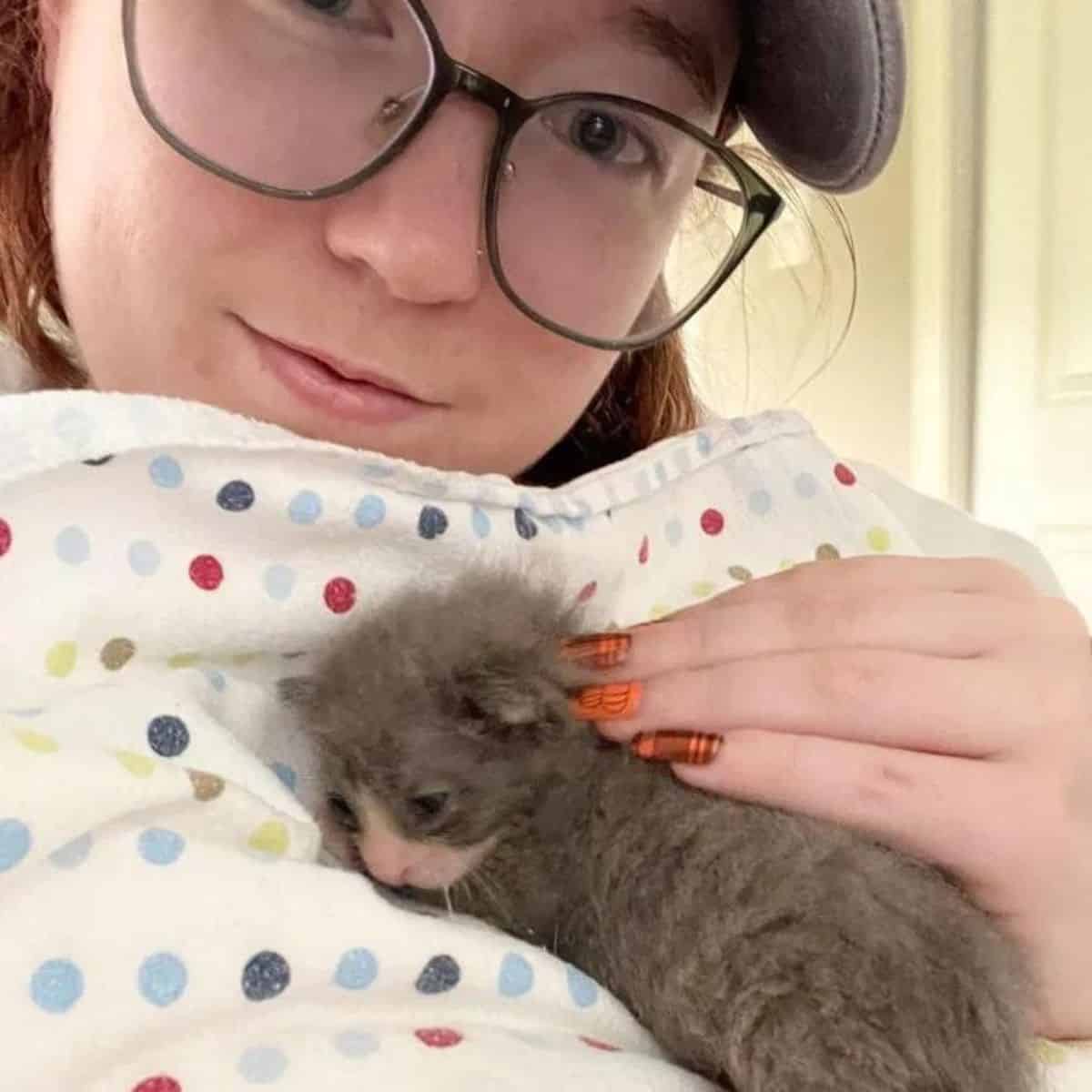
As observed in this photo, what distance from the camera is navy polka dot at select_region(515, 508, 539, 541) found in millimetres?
844

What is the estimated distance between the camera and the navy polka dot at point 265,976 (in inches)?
22.5

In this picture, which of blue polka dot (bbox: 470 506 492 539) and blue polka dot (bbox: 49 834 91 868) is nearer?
blue polka dot (bbox: 49 834 91 868)

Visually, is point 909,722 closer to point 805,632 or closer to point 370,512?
point 805,632

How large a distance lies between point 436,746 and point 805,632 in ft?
0.74

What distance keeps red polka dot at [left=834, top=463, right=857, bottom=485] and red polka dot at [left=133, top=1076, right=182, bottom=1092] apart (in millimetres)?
739

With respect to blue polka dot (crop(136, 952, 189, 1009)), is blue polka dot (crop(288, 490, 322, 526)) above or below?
above

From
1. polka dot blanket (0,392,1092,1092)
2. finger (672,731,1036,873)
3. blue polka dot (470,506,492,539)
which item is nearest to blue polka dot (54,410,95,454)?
polka dot blanket (0,392,1092,1092)

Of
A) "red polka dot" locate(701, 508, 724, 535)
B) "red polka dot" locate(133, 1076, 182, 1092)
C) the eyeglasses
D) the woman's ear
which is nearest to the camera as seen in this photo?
"red polka dot" locate(133, 1076, 182, 1092)

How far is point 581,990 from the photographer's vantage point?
2.10ft

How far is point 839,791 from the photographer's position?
2.32ft

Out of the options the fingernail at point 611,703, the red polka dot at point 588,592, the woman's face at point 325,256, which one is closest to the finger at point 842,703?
the fingernail at point 611,703

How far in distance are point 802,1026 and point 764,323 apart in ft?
5.96

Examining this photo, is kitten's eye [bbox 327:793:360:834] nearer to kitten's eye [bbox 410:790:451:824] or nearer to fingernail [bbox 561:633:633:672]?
kitten's eye [bbox 410:790:451:824]

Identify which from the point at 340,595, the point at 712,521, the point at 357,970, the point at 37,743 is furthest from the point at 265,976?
the point at 712,521
